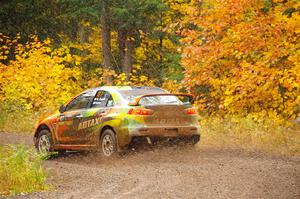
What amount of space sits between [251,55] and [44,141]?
602 centimetres

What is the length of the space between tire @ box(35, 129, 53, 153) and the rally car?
0.43 ft

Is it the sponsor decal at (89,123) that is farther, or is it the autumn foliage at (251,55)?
the autumn foliage at (251,55)

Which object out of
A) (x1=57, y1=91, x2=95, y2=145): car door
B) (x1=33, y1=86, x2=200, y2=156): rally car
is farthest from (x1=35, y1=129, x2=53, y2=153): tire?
(x1=57, y1=91, x2=95, y2=145): car door

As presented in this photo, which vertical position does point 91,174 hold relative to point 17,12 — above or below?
below

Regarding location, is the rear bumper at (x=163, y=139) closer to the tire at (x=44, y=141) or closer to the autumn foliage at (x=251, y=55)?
the autumn foliage at (x=251, y=55)

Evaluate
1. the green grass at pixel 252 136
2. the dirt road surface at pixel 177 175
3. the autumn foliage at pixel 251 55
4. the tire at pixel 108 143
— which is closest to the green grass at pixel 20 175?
the dirt road surface at pixel 177 175

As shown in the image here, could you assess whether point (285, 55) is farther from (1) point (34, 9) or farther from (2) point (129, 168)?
(1) point (34, 9)

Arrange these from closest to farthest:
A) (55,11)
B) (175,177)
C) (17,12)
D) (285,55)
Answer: (175,177)
(285,55)
(17,12)
(55,11)

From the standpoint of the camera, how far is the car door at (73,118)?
1394 centimetres

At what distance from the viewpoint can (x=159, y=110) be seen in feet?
42.1

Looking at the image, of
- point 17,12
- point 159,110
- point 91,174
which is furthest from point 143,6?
point 91,174

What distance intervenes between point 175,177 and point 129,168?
1.68 metres

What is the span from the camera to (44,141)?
14.8 m

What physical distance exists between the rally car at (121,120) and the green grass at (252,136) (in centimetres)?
221
